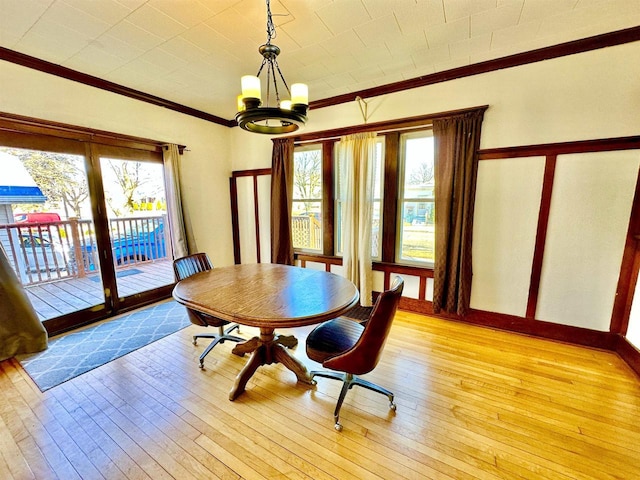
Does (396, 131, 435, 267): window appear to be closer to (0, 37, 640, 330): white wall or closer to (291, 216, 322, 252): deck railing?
(0, 37, 640, 330): white wall

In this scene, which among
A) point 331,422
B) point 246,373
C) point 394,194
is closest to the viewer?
point 331,422

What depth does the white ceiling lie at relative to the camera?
1.84 m

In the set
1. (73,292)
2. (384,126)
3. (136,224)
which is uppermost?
(384,126)

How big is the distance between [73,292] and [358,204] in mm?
3716

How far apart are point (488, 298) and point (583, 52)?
2.37 m

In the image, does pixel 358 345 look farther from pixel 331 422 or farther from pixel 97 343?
pixel 97 343

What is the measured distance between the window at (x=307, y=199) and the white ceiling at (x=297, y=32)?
3.62 feet

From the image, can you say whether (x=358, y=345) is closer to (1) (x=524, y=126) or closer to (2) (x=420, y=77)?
(1) (x=524, y=126)

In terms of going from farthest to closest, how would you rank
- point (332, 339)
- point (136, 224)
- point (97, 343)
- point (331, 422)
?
point (136, 224), point (97, 343), point (332, 339), point (331, 422)

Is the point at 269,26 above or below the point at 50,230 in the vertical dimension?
above

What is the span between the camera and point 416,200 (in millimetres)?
3125

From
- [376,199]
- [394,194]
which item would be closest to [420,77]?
[394,194]

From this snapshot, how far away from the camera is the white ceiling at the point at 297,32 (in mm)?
1837

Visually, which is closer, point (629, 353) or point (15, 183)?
point (629, 353)
